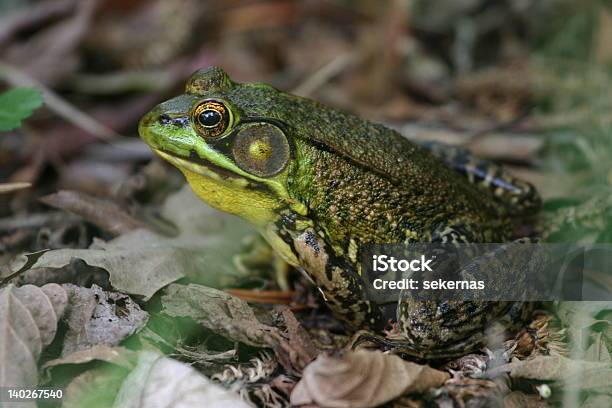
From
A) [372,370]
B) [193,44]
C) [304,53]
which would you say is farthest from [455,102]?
[372,370]

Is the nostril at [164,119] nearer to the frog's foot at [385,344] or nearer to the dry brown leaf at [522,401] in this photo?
the frog's foot at [385,344]

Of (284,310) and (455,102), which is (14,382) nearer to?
(284,310)

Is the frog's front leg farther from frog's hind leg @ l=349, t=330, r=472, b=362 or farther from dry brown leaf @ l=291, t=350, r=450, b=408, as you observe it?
dry brown leaf @ l=291, t=350, r=450, b=408

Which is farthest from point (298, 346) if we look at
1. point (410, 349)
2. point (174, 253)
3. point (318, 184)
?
point (174, 253)

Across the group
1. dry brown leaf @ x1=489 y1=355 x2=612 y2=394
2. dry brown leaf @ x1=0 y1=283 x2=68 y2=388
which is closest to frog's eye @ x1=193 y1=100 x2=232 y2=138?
dry brown leaf @ x1=0 y1=283 x2=68 y2=388

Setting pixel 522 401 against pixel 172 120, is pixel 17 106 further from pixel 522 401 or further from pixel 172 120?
pixel 522 401

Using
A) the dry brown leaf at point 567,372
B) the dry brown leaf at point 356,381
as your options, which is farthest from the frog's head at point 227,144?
the dry brown leaf at point 567,372
